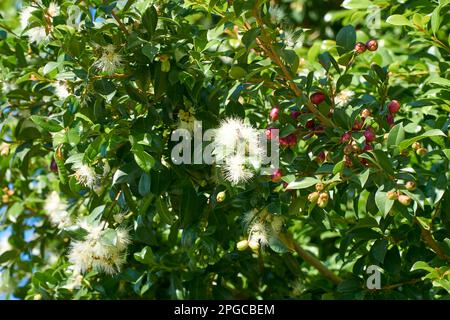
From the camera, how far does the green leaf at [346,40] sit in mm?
1995

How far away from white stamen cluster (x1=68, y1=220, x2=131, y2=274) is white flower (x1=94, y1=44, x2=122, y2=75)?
1.25ft

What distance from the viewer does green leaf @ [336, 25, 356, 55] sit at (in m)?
2.00

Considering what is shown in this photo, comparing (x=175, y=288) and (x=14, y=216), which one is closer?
(x=175, y=288)

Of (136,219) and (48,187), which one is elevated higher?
(48,187)

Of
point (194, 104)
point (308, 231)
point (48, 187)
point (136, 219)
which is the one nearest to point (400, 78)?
point (308, 231)

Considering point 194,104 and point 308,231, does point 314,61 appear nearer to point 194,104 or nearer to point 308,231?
point 308,231

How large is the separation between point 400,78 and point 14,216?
4.41ft

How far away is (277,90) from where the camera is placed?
200 centimetres

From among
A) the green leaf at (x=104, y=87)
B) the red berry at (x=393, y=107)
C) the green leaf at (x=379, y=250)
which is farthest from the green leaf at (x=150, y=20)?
the green leaf at (x=379, y=250)

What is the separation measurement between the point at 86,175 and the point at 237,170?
39 centimetres

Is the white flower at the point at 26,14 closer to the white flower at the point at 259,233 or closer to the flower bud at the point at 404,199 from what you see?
the white flower at the point at 259,233

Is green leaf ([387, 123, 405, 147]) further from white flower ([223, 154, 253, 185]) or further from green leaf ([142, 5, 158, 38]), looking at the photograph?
green leaf ([142, 5, 158, 38])

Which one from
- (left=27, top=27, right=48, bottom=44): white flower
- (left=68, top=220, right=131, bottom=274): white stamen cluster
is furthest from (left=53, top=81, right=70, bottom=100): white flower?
(left=68, top=220, right=131, bottom=274): white stamen cluster

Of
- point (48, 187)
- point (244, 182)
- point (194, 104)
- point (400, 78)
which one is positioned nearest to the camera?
point (244, 182)
